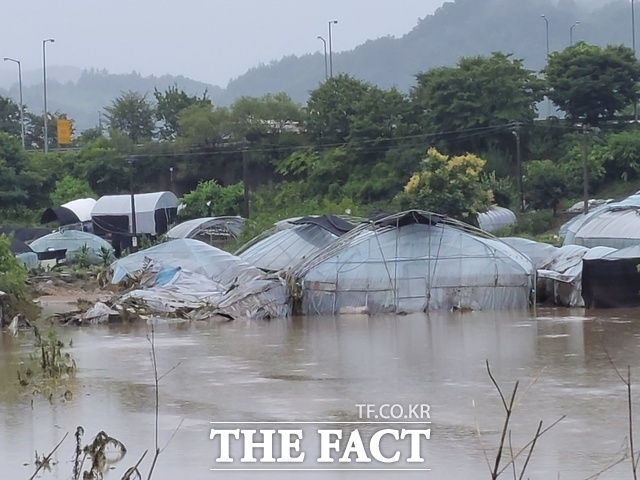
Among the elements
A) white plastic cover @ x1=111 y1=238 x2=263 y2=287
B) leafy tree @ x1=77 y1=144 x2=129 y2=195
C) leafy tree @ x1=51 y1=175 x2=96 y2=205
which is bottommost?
white plastic cover @ x1=111 y1=238 x2=263 y2=287

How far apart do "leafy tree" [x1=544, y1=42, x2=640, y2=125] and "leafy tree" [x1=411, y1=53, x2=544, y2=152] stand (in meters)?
0.96

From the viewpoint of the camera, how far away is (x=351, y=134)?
152ft

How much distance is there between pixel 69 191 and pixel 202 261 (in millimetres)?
28381

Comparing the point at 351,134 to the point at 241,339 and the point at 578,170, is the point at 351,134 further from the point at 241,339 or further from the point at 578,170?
the point at 241,339

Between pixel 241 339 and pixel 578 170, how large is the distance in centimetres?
2476

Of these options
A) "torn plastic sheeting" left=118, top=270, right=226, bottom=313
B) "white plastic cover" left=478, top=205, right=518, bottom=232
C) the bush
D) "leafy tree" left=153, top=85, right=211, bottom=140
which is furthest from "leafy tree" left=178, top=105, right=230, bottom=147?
the bush

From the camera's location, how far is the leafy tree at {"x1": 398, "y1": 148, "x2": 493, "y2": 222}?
31.1 m

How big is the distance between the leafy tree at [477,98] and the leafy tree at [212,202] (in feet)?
27.6

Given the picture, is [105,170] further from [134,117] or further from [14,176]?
[134,117]

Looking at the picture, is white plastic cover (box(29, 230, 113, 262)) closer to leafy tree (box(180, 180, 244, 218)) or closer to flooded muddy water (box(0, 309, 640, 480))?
leafy tree (box(180, 180, 244, 218))

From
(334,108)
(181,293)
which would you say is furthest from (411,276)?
(334,108)

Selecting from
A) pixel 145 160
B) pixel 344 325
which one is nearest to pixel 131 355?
pixel 344 325

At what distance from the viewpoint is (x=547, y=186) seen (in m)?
38.6

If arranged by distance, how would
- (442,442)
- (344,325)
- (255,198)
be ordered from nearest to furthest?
(442,442) < (344,325) < (255,198)
